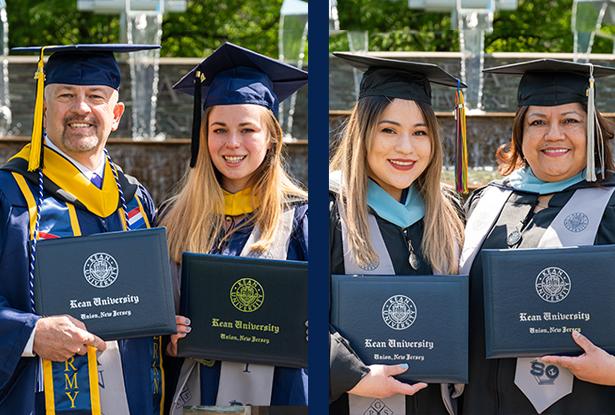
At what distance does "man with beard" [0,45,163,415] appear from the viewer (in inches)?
156

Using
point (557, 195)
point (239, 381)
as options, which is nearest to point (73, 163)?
point (239, 381)

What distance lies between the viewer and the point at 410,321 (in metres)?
3.96

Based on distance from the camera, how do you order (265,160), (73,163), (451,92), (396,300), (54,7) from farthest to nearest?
(54,7), (451,92), (265,160), (73,163), (396,300)

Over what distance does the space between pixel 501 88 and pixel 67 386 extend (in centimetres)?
635

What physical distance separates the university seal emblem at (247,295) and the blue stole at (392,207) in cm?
51

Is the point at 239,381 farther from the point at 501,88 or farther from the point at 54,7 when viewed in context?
the point at 54,7

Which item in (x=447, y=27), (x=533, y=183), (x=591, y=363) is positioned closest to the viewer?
(x=591, y=363)

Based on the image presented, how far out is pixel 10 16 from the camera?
13453mm

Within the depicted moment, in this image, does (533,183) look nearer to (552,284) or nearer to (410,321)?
(552,284)

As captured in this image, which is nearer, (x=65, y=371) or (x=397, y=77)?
(x=65, y=371)

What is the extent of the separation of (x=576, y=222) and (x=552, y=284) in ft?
0.88

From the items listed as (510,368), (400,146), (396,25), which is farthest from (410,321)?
(396,25)

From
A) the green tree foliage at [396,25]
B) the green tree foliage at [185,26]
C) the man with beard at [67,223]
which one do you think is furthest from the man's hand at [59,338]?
the green tree foliage at [185,26]

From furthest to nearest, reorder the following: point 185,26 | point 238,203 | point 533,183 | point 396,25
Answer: point 185,26, point 396,25, point 238,203, point 533,183
